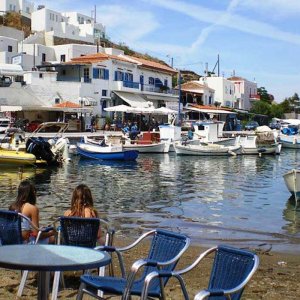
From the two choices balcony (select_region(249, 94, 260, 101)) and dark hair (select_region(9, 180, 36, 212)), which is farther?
balcony (select_region(249, 94, 260, 101))

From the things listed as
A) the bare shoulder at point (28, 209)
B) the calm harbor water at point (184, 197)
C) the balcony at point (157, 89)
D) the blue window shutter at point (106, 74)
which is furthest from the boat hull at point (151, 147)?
the bare shoulder at point (28, 209)

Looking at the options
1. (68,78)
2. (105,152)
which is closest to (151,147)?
(105,152)

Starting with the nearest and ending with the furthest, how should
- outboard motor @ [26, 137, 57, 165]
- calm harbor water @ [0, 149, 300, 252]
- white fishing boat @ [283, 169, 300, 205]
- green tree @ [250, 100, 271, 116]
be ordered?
calm harbor water @ [0, 149, 300, 252] < white fishing boat @ [283, 169, 300, 205] < outboard motor @ [26, 137, 57, 165] < green tree @ [250, 100, 271, 116]

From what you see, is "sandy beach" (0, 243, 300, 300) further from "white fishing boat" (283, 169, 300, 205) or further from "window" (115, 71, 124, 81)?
"window" (115, 71, 124, 81)

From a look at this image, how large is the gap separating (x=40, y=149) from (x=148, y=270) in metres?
25.7

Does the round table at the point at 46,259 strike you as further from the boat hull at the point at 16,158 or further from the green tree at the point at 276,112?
the green tree at the point at 276,112

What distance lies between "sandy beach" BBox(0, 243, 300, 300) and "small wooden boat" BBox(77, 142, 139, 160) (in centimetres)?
2619

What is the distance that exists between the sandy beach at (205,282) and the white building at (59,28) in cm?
8078

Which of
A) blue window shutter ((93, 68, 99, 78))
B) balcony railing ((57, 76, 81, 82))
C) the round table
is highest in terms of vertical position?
blue window shutter ((93, 68, 99, 78))

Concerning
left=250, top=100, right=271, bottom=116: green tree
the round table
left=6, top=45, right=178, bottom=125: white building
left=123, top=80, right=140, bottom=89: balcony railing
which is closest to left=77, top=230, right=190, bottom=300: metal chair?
the round table

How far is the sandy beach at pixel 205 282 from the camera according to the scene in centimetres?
661

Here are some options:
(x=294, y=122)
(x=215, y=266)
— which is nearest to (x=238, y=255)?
(x=215, y=266)

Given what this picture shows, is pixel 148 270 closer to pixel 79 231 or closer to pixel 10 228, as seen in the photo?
pixel 79 231

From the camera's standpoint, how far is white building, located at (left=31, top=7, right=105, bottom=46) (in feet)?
288
